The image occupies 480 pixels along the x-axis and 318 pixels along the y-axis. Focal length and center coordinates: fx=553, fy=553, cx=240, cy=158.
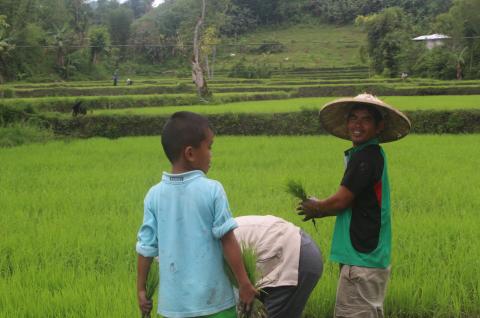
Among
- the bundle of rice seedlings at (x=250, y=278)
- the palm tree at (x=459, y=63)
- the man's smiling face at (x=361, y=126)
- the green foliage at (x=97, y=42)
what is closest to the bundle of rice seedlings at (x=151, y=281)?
the bundle of rice seedlings at (x=250, y=278)

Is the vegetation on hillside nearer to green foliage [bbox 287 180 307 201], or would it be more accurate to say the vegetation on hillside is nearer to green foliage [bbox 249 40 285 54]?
green foliage [bbox 249 40 285 54]

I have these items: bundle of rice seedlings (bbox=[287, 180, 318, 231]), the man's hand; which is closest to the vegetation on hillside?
bundle of rice seedlings (bbox=[287, 180, 318, 231])

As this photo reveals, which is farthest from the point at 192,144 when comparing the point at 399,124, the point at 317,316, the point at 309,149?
the point at 309,149

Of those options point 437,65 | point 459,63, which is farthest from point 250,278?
point 437,65

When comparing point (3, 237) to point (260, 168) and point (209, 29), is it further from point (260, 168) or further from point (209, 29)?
point (209, 29)

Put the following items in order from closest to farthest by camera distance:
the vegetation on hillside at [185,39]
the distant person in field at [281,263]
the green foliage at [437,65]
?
the distant person in field at [281,263]
the green foliage at [437,65]
the vegetation on hillside at [185,39]

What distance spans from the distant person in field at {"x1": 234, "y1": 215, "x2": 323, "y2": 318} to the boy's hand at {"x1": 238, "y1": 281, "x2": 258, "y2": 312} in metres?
0.31

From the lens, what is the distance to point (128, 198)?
5531mm

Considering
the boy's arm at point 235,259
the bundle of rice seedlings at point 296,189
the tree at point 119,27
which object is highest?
the tree at point 119,27

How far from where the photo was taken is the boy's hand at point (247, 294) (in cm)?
180

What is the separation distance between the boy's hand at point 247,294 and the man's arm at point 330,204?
A: 576 millimetres

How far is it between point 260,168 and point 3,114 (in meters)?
7.04

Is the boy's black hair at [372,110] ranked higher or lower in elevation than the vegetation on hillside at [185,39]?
lower

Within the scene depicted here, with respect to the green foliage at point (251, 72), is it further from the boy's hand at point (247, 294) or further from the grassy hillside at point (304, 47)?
the boy's hand at point (247, 294)
